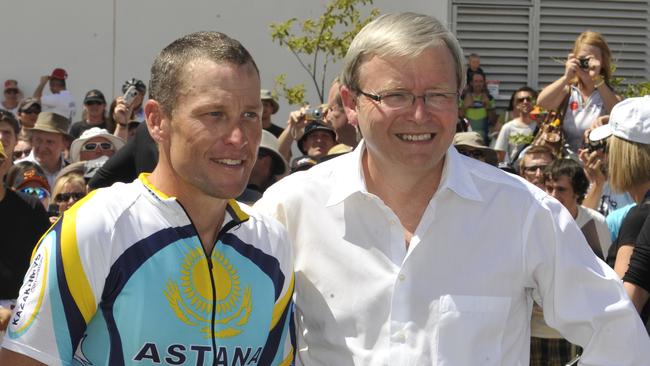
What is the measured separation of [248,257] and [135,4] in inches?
447

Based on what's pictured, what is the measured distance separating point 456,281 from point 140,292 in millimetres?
890

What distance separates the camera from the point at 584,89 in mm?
7867

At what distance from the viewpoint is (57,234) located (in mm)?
2586

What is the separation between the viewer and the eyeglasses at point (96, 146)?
864cm

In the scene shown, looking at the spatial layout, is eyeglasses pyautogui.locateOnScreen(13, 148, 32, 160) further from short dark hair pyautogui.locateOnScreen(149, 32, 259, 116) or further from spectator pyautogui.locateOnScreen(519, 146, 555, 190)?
short dark hair pyautogui.locateOnScreen(149, 32, 259, 116)

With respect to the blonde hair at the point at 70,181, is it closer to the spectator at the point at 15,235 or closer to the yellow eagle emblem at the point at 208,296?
the spectator at the point at 15,235

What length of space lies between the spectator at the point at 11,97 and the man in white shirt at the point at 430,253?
36.8ft

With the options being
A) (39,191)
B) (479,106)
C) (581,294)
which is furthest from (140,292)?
(479,106)

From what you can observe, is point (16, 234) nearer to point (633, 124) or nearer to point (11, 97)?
point (633, 124)

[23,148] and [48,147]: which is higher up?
[48,147]

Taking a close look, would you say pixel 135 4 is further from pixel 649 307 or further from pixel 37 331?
pixel 37 331

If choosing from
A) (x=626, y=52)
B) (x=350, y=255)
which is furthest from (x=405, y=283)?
(x=626, y=52)

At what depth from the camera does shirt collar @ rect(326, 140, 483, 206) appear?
3006 mm

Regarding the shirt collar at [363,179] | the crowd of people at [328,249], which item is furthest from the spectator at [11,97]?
the shirt collar at [363,179]
